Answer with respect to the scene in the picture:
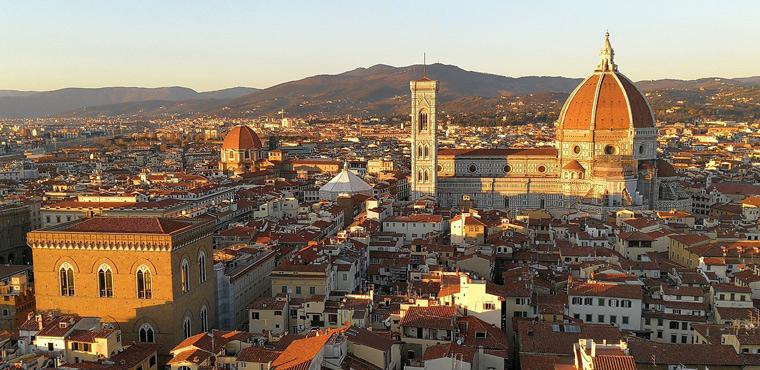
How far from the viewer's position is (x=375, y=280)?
3734 cm

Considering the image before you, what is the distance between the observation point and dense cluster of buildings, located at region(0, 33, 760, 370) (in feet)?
79.6

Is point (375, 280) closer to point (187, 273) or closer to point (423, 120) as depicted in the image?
point (187, 273)

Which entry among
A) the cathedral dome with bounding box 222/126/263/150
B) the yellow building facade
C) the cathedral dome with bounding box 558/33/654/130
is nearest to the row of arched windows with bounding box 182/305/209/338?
the yellow building facade

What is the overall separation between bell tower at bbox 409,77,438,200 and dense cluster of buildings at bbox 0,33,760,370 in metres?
5.56

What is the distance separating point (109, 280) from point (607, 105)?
182 ft

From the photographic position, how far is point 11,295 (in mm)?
33000

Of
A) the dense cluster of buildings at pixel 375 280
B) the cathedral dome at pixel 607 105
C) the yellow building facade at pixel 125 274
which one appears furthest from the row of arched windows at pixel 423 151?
the yellow building facade at pixel 125 274

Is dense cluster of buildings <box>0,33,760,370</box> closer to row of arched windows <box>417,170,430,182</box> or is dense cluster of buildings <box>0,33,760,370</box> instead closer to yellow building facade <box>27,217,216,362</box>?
yellow building facade <box>27,217,216,362</box>

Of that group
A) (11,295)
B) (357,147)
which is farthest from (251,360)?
(357,147)

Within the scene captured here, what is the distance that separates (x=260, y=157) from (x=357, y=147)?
4508 cm

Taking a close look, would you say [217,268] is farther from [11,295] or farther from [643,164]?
[643,164]

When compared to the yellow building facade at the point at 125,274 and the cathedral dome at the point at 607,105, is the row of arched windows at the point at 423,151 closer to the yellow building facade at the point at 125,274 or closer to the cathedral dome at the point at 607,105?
the cathedral dome at the point at 607,105

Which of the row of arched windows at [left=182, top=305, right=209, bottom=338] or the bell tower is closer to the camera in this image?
the row of arched windows at [left=182, top=305, right=209, bottom=338]

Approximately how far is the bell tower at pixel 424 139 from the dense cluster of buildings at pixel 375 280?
219 inches
